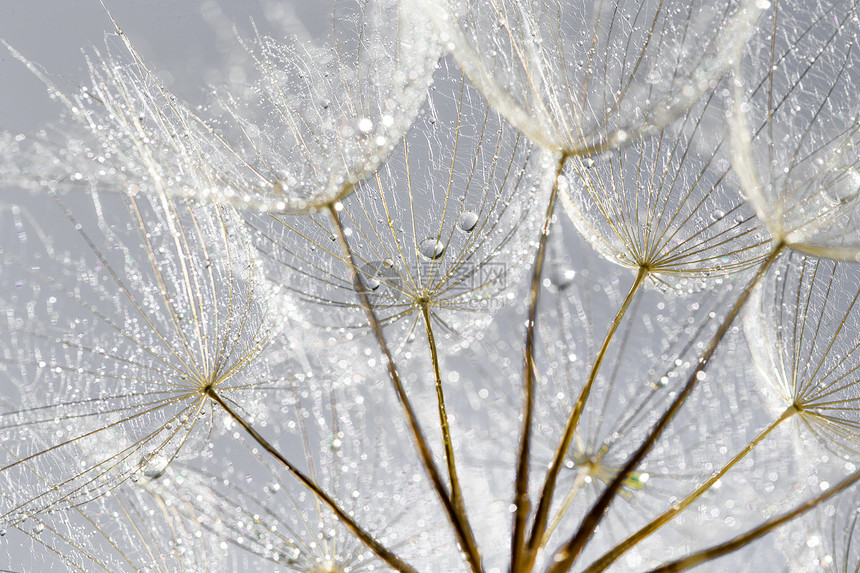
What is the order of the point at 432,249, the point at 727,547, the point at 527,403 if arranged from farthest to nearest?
the point at 432,249, the point at 527,403, the point at 727,547

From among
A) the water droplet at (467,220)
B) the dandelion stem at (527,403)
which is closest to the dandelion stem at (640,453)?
the dandelion stem at (527,403)

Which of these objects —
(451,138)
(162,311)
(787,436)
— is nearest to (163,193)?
(162,311)

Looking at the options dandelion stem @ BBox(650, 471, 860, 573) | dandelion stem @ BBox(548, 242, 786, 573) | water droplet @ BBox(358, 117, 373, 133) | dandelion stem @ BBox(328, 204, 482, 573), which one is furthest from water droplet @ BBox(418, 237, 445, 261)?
dandelion stem @ BBox(650, 471, 860, 573)

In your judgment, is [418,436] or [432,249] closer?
[418,436]

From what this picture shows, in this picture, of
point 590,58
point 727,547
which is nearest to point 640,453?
point 727,547

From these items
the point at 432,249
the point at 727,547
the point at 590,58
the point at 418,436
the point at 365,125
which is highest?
the point at 590,58

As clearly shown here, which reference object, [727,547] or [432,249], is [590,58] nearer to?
[432,249]

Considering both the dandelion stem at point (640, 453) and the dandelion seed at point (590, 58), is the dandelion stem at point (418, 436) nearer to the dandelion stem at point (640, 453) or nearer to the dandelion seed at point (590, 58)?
the dandelion stem at point (640, 453)
